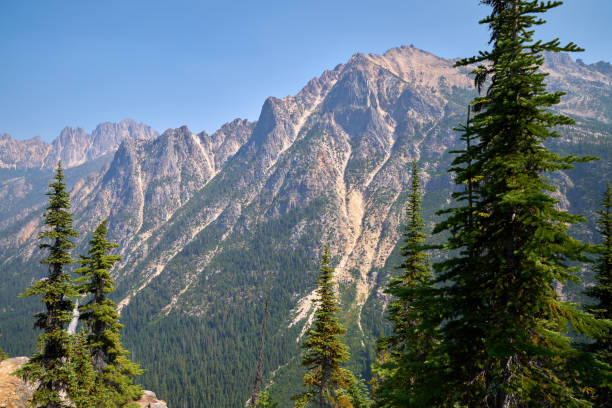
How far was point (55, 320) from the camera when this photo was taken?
66.1 feet

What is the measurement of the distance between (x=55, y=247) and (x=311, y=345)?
65.5ft

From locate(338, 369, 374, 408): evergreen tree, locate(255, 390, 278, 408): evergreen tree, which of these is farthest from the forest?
locate(255, 390, 278, 408): evergreen tree

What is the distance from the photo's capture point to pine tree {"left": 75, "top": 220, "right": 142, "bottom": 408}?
23.5m

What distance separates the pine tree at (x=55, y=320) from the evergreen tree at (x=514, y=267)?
23.1 metres

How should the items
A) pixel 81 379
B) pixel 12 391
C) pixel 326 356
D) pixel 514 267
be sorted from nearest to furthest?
pixel 514 267 → pixel 81 379 → pixel 326 356 → pixel 12 391

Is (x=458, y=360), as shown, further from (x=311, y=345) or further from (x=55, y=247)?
(x=55, y=247)

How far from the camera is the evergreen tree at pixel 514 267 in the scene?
694 centimetres

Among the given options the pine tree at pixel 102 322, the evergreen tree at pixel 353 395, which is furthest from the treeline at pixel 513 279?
the pine tree at pixel 102 322

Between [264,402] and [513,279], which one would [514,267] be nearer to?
[513,279]

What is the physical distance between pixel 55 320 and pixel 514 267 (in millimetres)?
26883

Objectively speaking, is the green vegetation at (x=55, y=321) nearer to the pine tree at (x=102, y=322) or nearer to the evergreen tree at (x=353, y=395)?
the pine tree at (x=102, y=322)

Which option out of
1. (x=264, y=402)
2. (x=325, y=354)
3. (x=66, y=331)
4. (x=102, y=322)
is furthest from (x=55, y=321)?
(x=325, y=354)

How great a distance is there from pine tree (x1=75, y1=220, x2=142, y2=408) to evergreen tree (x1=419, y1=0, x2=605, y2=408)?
24.9m

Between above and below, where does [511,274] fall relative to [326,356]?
above
